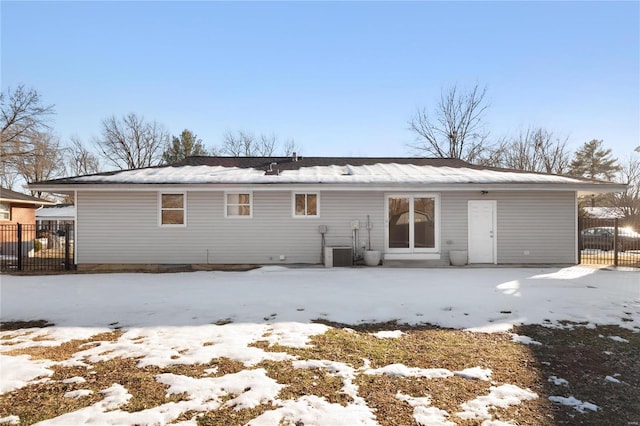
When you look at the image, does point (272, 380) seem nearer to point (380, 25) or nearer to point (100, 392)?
point (100, 392)

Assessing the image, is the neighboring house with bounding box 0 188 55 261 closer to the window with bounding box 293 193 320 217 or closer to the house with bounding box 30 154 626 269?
the house with bounding box 30 154 626 269

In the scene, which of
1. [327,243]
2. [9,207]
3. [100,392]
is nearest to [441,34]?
[327,243]

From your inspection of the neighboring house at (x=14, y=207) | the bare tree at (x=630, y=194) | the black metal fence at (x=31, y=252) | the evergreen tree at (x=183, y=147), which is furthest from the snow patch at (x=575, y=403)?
the evergreen tree at (x=183, y=147)

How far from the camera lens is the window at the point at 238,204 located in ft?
34.4

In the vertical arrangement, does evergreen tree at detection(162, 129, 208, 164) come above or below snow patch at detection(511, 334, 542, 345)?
above

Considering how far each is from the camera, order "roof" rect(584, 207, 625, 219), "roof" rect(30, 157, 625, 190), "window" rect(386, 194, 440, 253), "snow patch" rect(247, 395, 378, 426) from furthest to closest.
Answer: "roof" rect(584, 207, 625, 219)
"window" rect(386, 194, 440, 253)
"roof" rect(30, 157, 625, 190)
"snow patch" rect(247, 395, 378, 426)

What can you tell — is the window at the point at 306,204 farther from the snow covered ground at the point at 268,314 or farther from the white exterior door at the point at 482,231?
the white exterior door at the point at 482,231

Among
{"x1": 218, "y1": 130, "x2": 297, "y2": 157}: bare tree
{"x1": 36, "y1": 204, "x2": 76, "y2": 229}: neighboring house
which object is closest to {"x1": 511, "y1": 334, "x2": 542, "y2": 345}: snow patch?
{"x1": 218, "y1": 130, "x2": 297, "y2": 157}: bare tree

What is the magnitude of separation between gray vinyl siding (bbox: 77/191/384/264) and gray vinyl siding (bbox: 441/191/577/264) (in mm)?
2238

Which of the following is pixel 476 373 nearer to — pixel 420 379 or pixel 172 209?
pixel 420 379

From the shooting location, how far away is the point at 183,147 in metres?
31.5

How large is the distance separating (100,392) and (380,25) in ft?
38.5

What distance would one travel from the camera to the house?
1029 centimetres

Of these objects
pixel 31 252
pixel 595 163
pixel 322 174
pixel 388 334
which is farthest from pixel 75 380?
pixel 595 163
